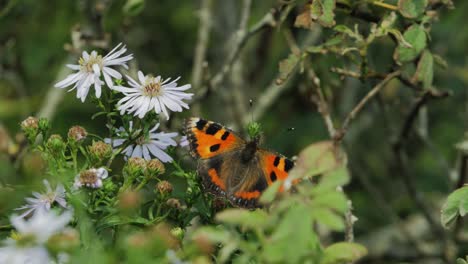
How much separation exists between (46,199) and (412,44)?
109 cm

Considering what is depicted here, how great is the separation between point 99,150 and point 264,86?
2.70m

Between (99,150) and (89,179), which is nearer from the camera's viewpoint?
(89,179)

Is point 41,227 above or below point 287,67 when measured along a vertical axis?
below

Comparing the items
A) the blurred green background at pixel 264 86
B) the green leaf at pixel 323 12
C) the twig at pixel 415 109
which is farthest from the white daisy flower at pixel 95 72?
the blurred green background at pixel 264 86

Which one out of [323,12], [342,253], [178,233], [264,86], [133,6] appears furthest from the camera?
[264,86]

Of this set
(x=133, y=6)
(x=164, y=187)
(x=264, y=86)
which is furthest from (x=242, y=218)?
(x=264, y=86)

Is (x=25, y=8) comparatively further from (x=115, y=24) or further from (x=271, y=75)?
(x=271, y=75)

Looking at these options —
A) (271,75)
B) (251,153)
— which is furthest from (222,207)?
(271,75)

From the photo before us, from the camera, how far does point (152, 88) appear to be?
73.3 inches

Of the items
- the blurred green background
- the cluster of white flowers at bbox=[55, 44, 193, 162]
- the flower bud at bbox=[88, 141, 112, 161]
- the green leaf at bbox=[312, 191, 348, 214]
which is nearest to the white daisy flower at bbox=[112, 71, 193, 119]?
the cluster of white flowers at bbox=[55, 44, 193, 162]

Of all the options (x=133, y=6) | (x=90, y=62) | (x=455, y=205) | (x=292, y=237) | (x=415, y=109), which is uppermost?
(x=133, y=6)

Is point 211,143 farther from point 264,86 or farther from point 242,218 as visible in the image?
point 264,86

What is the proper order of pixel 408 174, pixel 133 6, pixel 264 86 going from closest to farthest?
1. pixel 133 6
2. pixel 408 174
3. pixel 264 86

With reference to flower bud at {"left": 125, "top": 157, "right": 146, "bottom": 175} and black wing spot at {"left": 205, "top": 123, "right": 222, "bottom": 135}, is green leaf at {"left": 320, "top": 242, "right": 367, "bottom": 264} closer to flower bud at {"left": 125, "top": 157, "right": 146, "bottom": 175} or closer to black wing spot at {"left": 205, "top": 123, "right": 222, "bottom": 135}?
flower bud at {"left": 125, "top": 157, "right": 146, "bottom": 175}
